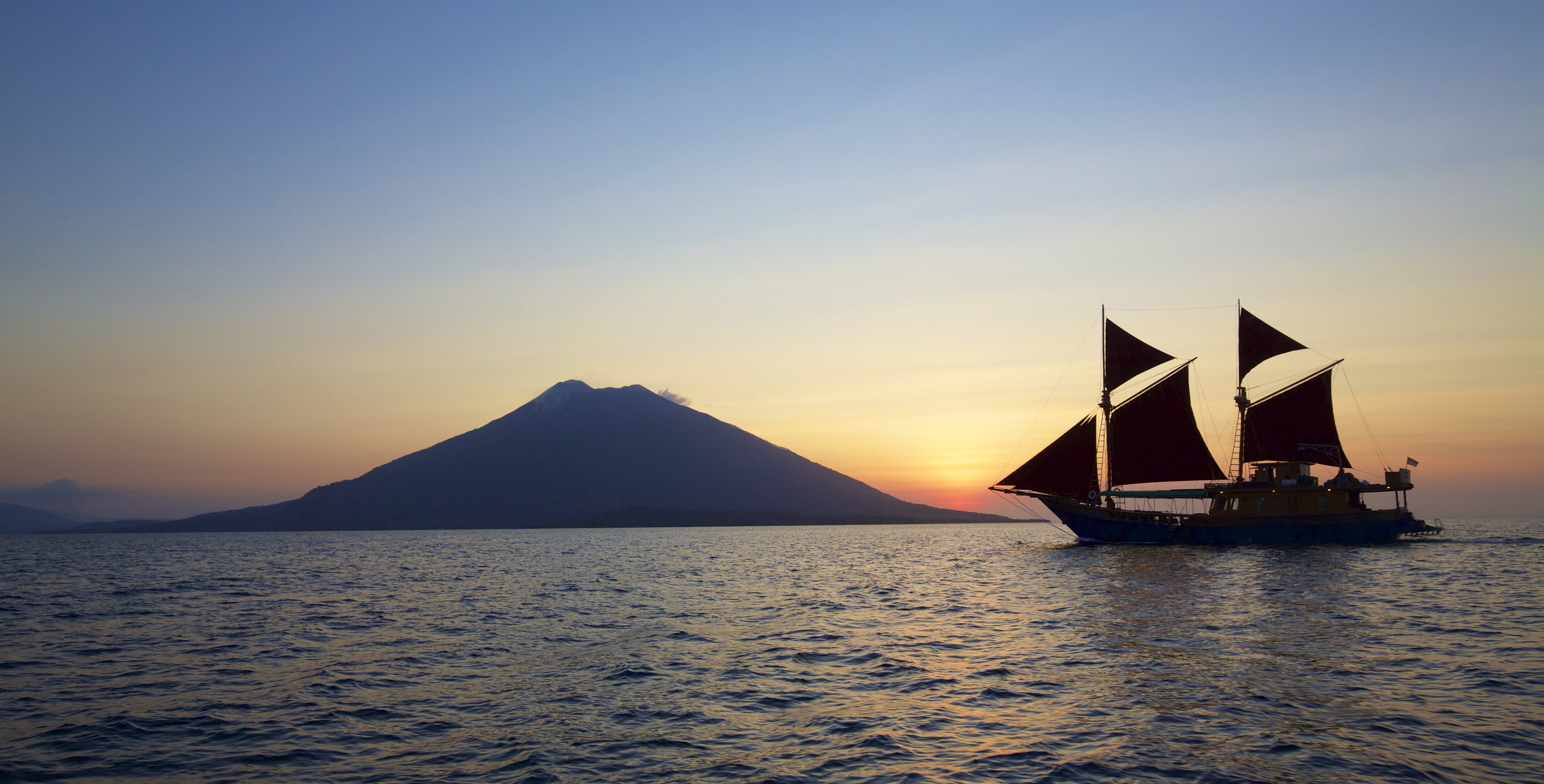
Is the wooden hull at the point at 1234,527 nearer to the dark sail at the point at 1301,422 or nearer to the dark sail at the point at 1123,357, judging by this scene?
the dark sail at the point at 1301,422

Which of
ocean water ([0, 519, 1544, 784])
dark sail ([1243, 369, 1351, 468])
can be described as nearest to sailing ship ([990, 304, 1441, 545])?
dark sail ([1243, 369, 1351, 468])

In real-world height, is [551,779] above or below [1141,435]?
below

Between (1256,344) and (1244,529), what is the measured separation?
24387mm

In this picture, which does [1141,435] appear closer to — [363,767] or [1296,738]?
[1296,738]

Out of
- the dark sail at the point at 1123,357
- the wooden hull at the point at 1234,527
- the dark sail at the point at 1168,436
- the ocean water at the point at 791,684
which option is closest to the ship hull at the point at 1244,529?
the wooden hull at the point at 1234,527

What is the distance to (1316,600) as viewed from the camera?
138 ft

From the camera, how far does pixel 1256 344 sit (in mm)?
102188

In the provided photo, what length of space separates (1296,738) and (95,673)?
1313 inches

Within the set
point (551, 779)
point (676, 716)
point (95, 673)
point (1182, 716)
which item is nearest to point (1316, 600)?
point (1182, 716)

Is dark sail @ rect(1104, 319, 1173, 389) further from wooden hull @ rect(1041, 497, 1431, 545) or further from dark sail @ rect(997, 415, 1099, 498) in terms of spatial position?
wooden hull @ rect(1041, 497, 1431, 545)

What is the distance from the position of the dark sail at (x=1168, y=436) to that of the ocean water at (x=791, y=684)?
38.3 m

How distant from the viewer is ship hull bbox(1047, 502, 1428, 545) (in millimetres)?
91062

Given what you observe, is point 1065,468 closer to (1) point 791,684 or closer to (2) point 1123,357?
(2) point 1123,357

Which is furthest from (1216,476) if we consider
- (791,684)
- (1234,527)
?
(791,684)
